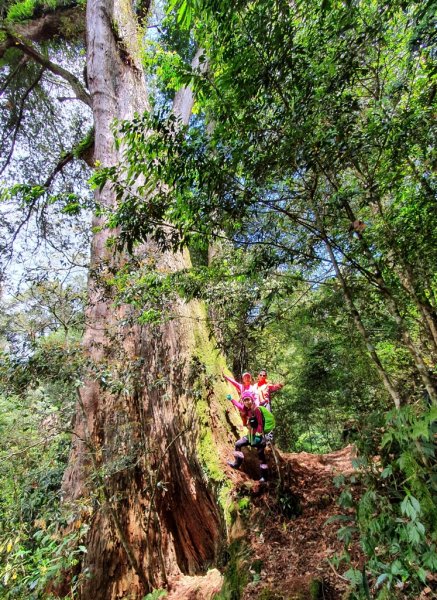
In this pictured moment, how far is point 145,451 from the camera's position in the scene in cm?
384

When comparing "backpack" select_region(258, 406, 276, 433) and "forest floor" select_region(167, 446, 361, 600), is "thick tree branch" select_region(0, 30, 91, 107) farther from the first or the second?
"forest floor" select_region(167, 446, 361, 600)

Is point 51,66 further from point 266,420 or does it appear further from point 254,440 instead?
point 254,440

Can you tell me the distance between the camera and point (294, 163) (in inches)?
95.7

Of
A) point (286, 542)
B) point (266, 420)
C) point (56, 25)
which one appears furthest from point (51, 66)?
point (286, 542)

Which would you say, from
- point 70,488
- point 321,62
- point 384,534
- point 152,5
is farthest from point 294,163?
point 152,5

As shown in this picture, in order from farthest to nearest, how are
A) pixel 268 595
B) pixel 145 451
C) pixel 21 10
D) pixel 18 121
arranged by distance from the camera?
pixel 18 121 → pixel 21 10 → pixel 145 451 → pixel 268 595

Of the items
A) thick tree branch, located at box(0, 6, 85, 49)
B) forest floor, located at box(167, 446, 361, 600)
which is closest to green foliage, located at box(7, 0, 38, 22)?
thick tree branch, located at box(0, 6, 85, 49)

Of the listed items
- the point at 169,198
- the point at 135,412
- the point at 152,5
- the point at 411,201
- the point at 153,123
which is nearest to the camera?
the point at 153,123

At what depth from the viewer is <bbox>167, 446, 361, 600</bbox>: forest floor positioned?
2.66 meters

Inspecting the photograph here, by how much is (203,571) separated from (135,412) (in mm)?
1902

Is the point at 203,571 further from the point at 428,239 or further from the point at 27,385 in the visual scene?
the point at 428,239

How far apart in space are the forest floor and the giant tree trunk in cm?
34

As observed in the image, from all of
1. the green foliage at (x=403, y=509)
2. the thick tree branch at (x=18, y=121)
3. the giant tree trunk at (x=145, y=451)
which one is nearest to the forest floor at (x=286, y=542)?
the giant tree trunk at (x=145, y=451)

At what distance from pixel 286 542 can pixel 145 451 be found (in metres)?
1.72
